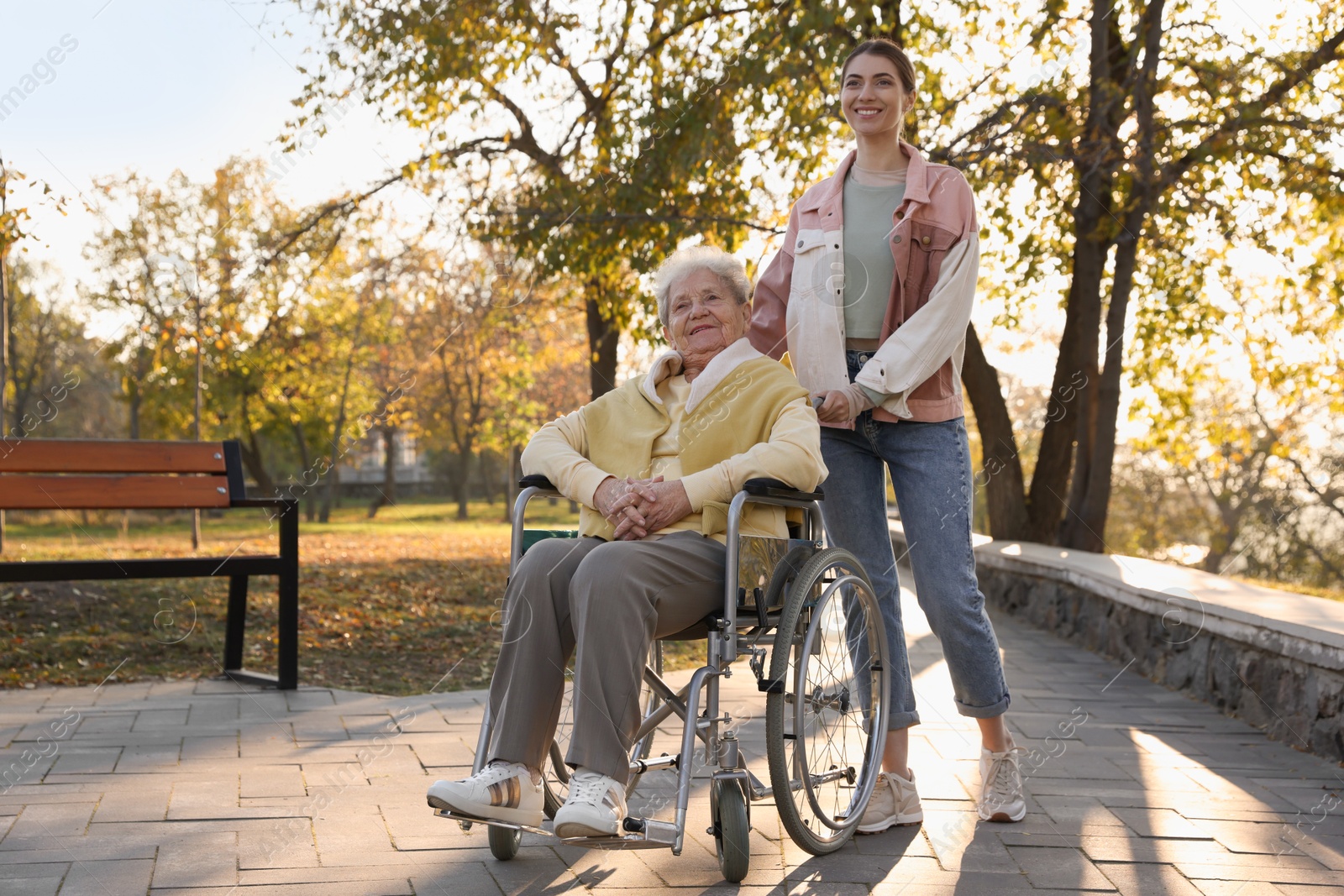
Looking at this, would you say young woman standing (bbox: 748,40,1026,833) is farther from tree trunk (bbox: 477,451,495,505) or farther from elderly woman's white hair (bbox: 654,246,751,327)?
tree trunk (bbox: 477,451,495,505)

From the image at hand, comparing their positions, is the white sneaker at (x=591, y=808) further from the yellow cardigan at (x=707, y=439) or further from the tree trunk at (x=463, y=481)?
the tree trunk at (x=463, y=481)

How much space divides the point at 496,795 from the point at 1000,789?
1250 mm

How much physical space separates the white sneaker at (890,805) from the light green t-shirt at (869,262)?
3.29 feet

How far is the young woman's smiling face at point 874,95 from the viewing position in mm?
2646

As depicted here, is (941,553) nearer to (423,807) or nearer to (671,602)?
(671,602)

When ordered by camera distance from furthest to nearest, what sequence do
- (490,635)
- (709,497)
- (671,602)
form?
(490,635) → (709,497) → (671,602)

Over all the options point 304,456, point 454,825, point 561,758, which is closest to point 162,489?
point 454,825

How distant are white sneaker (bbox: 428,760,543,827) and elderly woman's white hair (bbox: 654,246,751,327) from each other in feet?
3.42

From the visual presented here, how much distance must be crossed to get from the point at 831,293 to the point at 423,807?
4.90ft

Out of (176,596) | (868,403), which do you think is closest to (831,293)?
(868,403)

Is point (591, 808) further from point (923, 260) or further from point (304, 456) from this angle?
point (304, 456)

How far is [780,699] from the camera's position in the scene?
7.23ft

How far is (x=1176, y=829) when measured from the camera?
105 inches

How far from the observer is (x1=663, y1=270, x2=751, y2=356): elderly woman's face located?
256 centimetres
